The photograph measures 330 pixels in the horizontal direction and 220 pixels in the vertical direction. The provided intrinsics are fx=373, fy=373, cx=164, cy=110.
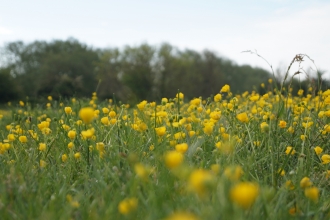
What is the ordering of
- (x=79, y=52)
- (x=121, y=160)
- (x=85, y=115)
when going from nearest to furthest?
1. (x=85, y=115)
2. (x=121, y=160)
3. (x=79, y=52)

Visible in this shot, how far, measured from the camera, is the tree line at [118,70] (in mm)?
28541

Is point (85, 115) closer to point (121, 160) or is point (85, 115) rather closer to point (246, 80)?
point (121, 160)

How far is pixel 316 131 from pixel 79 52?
45.8 metres

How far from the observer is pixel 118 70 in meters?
36.0

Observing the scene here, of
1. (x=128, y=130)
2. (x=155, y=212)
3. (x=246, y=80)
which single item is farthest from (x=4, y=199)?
(x=246, y=80)

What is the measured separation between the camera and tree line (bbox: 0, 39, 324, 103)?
28541mm

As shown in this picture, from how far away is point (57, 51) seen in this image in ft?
159

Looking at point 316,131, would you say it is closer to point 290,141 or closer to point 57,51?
point 290,141

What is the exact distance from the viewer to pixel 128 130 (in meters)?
2.79

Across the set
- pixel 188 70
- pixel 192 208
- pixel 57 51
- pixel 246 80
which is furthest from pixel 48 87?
pixel 246 80

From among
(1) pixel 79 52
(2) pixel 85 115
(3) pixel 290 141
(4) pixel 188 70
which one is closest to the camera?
(2) pixel 85 115

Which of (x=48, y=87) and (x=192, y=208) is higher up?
(x=192, y=208)

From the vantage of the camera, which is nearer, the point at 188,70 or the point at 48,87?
the point at 48,87

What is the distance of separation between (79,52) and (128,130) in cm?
4559
